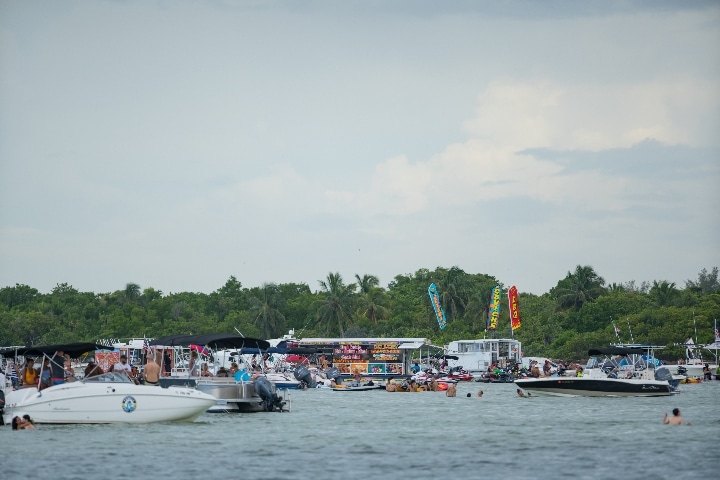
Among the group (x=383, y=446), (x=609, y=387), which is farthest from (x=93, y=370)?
(x=609, y=387)

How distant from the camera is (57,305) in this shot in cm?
17538

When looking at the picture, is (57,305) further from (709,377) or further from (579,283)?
(709,377)

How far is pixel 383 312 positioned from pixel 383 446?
12297 centimetres

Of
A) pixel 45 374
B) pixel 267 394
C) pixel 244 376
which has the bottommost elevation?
pixel 267 394

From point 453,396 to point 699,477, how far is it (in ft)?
120

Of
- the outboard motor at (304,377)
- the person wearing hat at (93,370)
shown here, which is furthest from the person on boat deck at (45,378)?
the outboard motor at (304,377)

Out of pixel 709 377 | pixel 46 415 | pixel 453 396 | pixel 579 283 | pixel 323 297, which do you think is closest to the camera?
pixel 46 415

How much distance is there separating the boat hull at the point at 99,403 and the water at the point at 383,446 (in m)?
0.41

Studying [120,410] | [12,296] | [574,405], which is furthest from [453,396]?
[12,296]

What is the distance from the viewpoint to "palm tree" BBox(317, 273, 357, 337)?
495 ft

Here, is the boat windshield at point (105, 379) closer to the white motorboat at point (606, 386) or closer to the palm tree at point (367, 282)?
the white motorboat at point (606, 386)

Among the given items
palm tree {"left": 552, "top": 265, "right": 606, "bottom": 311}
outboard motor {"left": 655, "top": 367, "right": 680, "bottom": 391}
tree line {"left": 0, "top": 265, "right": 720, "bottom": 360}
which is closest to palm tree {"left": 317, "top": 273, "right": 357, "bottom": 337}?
tree line {"left": 0, "top": 265, "right": 720, "bottom": 360}

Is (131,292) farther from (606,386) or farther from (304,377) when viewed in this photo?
(606,386)

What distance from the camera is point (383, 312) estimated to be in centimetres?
15638
